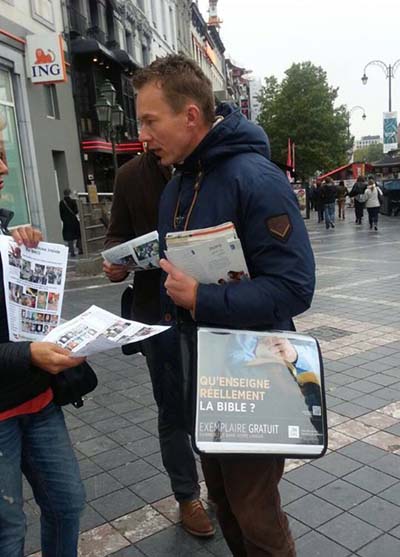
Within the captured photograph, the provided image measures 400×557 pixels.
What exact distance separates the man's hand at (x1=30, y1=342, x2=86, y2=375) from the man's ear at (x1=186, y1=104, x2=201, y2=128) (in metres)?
0.85

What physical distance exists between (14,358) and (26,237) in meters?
0.42

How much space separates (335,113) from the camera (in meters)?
42.2

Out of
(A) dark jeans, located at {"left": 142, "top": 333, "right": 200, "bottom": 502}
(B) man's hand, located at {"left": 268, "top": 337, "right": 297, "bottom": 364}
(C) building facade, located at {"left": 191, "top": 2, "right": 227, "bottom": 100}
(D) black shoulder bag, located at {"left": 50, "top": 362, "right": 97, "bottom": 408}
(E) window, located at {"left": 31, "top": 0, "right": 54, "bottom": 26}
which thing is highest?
(C) building facade, located at {"left": 191, "top": 2, "right": 227, "bottom": 100}

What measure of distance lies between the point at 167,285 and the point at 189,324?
21 cm

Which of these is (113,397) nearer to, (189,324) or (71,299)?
(189,324)

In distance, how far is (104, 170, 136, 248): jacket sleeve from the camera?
2.53 meters

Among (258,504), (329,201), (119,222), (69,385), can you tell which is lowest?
(329,201)

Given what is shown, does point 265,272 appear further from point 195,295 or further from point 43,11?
point 43,11

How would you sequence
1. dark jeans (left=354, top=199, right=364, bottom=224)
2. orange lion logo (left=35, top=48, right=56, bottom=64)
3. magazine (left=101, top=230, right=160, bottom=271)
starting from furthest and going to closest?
dark jeans (left=354, top=199, right=364, bottom=224) → orange lion logo (left=35, top=48, right=56, bottom=64) → magazine (left=101, top=230, right=160, bottom=271)

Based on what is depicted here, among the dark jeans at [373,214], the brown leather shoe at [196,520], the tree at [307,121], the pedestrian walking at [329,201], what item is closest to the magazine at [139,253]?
the brown leather shoe at [196,520]

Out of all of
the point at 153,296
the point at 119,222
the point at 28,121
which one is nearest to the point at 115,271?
the point at 153,296

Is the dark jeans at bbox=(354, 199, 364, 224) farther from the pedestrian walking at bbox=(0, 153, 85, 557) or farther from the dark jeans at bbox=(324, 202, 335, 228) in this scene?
the pedestrian walking at bbox=(0, 153, 85, 557)

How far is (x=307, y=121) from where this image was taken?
40.8 metres

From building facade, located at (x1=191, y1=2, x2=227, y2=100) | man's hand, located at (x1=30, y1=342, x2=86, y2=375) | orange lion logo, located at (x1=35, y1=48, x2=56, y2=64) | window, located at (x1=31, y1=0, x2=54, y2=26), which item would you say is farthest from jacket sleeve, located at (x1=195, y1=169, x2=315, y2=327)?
building facade, located at (x1=191, y1=2, x2=227, y2=100)
